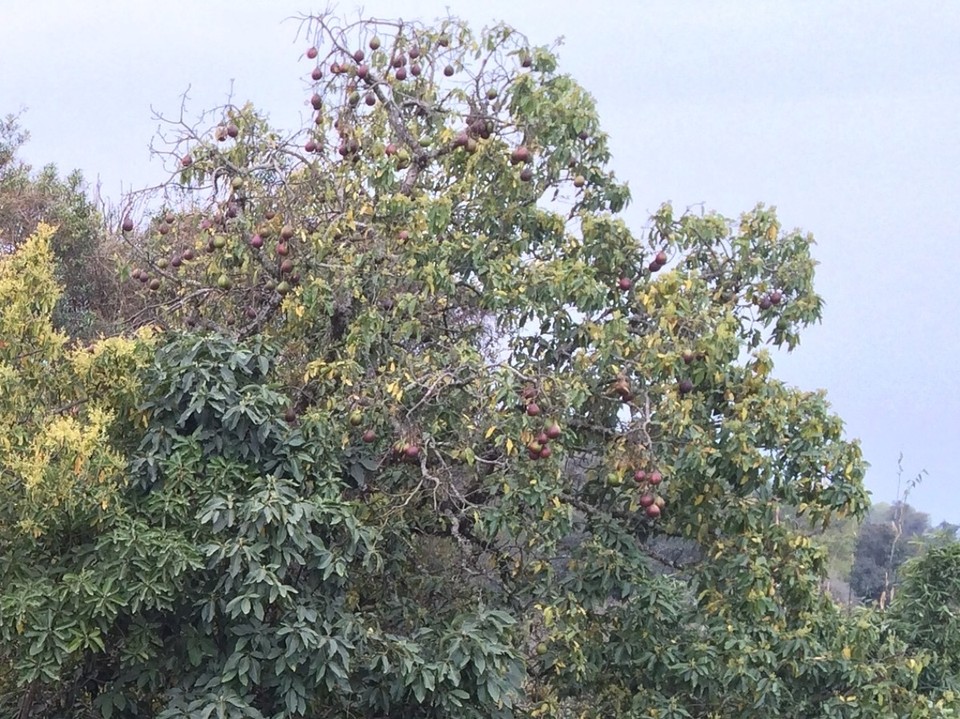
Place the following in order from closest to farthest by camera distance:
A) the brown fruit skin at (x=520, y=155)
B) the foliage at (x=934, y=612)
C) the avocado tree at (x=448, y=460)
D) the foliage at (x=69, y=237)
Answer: the avocado tree at (x=448, y=460), the brown fruit skin at (x=520, y=155), the foliage at (x=934, y=612), the foliage at (x=69, y=237)

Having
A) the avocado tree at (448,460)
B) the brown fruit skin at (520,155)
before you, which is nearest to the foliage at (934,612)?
the avocado tree at (448,460)

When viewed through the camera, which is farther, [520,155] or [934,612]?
[934,612]

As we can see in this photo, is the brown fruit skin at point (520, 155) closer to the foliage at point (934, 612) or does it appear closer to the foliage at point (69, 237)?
the foliage at point (934, 612)

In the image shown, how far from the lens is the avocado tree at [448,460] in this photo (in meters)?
4.74

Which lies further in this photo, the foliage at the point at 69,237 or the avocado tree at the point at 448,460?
the foliage at the point at 69,237

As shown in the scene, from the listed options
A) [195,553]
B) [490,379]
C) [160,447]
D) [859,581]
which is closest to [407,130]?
[490,379]

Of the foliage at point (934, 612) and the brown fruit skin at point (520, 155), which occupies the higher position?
the brown fruit skin at point (520, 155)

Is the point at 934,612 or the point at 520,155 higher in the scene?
the point at 520,155


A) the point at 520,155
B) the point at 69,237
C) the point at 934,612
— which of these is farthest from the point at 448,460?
the point at 69,237

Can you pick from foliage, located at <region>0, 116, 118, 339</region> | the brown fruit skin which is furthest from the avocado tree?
foliage, located at <region>0, 116, 118, 339</region>

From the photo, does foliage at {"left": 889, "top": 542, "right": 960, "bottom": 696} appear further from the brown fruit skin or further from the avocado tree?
the brown fruit skin

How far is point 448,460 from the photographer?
17.6 ft

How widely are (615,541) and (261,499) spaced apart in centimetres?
181

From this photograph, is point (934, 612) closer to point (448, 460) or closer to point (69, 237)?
point (448, 460)
